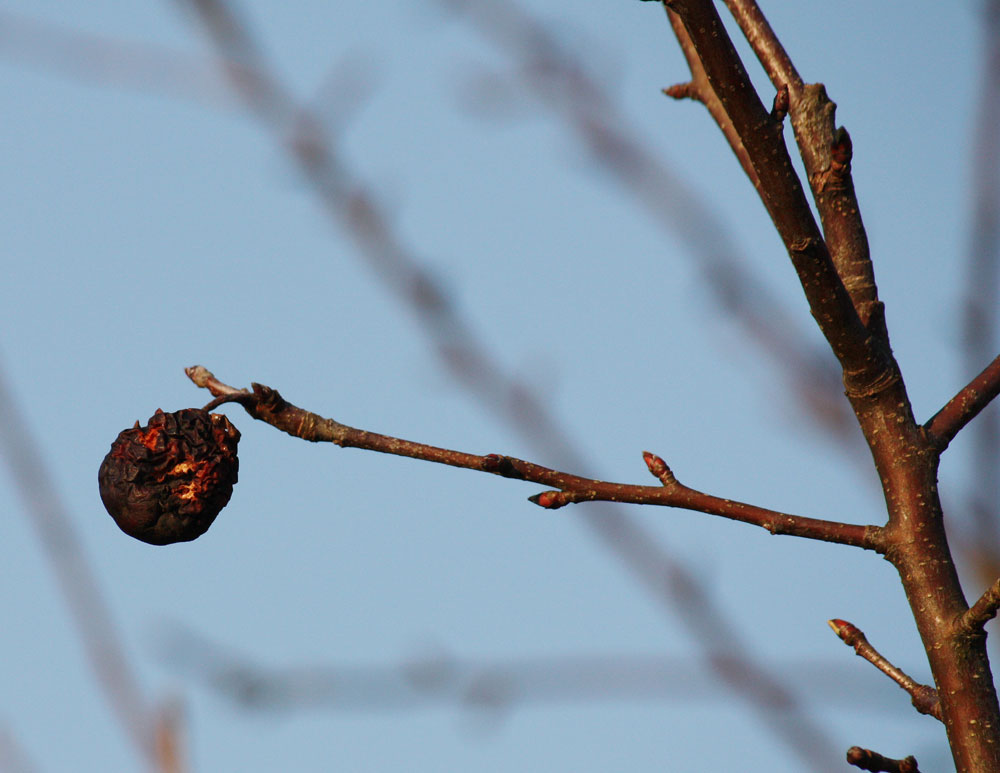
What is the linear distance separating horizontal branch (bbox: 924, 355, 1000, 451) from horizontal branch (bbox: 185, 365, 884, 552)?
0.18m

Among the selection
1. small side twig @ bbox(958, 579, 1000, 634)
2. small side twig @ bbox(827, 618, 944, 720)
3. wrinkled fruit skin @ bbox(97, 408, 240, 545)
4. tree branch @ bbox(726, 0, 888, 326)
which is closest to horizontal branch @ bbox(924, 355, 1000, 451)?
tree branch @ bbox(726, 0, 888, 326)

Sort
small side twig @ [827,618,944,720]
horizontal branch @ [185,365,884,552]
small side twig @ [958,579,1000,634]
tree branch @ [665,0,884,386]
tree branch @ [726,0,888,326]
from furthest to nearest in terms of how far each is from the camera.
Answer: tree branch @ [726,0,888,326] < small side twig @ [827,618,944,720] < horizontal branch @ [185,365,884,552] < small side twig @ [958,579,1000,634] < tree branch @ [665,0,884,386]

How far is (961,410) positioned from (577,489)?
58 centimetres

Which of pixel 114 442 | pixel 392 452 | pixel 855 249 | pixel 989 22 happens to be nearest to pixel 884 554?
pixel 855 249

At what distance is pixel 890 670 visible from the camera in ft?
5.58

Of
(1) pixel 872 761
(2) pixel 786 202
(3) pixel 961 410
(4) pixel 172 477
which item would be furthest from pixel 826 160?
(4) pixel 172 477

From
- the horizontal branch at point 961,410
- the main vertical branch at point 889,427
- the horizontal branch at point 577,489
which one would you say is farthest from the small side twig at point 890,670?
the horizontal branch at point 961,410

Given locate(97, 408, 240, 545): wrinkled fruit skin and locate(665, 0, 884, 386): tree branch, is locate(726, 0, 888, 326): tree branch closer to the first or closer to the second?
locate(665, 0, 884, 386): tree branch

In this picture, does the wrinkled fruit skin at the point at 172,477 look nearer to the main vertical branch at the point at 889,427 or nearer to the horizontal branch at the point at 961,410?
the main vertical branch at the point at 889,427

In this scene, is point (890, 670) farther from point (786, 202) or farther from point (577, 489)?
point (786, 202)

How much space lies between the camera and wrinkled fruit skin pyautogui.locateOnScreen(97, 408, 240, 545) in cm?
182

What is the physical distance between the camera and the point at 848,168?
1.64 meters

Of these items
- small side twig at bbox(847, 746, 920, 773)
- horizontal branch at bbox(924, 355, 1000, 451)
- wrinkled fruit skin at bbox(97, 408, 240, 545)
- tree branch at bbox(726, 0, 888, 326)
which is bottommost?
small side twig at bbox(847, 746, 920, 773)

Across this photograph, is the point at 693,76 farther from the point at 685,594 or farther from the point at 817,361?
the point at 685,594
